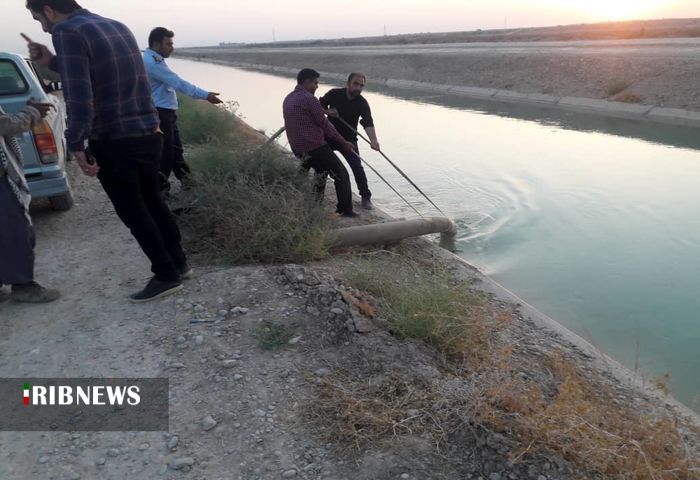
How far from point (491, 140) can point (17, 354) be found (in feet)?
37.8

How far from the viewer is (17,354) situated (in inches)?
128

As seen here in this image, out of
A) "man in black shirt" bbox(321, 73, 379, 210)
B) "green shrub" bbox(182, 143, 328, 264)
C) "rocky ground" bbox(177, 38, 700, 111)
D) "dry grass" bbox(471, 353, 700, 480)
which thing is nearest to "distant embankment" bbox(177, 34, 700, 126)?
"rocky ground" bbox(177, 38, 700, 111)

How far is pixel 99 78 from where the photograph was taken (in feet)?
10.5

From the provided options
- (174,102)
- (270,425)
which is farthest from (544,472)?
(174,102)

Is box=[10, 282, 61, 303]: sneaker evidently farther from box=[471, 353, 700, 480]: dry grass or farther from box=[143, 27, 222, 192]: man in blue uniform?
box=[471, 353, 700, 480]: dry grass

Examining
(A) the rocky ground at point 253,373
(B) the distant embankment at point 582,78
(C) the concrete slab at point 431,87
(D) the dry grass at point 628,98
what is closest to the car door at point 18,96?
(A) the rocky ground at point 253,373

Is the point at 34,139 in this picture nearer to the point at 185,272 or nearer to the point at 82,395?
the point at 185,272

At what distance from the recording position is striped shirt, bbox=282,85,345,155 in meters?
5.50

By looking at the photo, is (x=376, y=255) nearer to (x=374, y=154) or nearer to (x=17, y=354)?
(x=17, y=354)

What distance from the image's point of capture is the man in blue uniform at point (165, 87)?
4.95 m

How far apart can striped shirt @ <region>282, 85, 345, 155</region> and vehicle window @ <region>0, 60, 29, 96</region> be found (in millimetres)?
2473

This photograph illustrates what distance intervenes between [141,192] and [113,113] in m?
0.54

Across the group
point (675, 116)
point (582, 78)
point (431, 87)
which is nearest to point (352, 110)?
point (675, 116)

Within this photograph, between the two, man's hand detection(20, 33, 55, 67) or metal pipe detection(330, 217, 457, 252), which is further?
metal pipe detection(330, 217, 457, 252)
